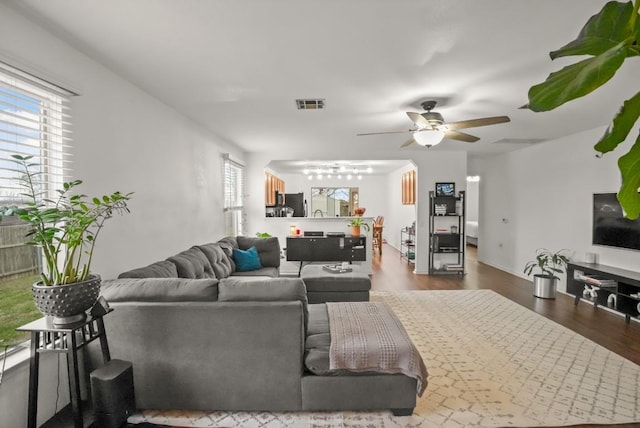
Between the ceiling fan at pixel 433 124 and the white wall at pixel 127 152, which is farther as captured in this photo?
the ceiling fan at pixel 433 124

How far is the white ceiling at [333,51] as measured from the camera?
1847mm

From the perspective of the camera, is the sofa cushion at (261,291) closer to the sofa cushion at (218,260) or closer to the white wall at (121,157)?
the white wall at (121,157)

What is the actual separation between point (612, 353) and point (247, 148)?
6000 millimetres

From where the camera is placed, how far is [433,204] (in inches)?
256

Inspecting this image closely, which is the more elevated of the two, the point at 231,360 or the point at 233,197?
the point at 233,197

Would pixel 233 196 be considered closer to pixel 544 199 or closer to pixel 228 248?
pixel 228 248

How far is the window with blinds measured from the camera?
18.5ft

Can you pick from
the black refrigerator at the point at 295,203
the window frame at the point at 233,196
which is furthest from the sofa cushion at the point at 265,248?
the black refrigerator at the point at 295,203

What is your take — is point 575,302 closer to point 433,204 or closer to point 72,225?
point 433,204

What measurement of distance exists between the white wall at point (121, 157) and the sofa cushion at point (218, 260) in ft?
1.04

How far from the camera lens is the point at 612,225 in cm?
432

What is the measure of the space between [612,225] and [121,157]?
19.6 ft

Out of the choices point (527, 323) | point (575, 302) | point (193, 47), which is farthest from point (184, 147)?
point (575, 302)

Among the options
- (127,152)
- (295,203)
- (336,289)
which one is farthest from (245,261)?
(295,203)
